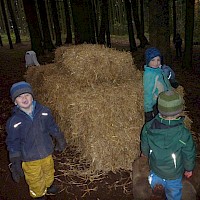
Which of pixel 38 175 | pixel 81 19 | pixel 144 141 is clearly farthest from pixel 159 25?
pixel 38 175

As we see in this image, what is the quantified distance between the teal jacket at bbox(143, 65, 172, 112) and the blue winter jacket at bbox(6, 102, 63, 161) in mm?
1765

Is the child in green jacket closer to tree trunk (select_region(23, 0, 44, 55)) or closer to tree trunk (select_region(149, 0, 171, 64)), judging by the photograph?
tree trunk (select_region(149, 0, 171, 64))

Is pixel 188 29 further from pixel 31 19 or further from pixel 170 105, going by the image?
pixel 170 105

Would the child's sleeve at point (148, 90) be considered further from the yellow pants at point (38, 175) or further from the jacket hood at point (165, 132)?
the yellow pants at point (38, 175)

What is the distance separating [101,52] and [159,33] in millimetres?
3344

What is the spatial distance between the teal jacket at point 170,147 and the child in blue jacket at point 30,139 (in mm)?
1516

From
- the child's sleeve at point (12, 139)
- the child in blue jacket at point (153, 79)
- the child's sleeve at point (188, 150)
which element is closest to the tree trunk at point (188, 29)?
the child in blue jacket at point (153, 79)

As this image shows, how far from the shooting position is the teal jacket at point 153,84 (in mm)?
4785

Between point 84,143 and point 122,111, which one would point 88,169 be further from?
point 122,111

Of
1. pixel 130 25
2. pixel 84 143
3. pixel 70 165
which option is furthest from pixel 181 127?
pixel 130 25

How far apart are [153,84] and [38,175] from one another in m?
2.41

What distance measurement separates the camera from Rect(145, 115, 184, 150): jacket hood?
3.20m

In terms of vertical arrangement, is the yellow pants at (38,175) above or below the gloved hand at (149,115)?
below

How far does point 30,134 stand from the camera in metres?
3.98
